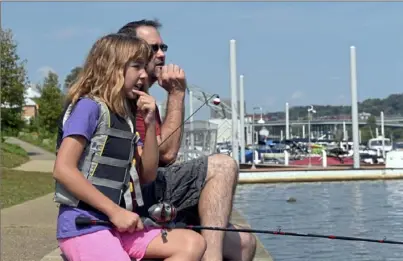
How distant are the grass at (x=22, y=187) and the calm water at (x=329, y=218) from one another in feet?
11.6

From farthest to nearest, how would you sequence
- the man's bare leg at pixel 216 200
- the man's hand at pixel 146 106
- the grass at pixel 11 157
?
1. the grass at pixel 11 157
2. the man's bare leg at pixel 216 200
3. the man's hand at pixel 146 106

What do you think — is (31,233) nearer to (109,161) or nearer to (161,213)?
(161,213)

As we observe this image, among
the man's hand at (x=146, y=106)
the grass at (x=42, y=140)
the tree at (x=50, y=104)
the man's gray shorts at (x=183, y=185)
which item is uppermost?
the tree at (x=50, y=104)

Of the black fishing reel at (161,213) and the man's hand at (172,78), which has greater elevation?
the man's hand at (172,78)

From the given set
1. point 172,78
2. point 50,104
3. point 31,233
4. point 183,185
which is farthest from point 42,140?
point 183,185

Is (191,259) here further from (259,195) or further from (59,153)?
(259,195)

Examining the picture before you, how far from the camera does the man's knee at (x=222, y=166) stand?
423 cm

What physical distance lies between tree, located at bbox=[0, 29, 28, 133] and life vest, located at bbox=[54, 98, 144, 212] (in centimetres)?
2676

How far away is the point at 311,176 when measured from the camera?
2141 cm

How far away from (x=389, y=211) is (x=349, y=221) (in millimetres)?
1405

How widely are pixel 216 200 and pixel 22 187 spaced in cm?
1270

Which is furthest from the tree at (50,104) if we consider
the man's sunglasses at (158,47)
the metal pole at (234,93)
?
the man's sunglasses at (158,47)

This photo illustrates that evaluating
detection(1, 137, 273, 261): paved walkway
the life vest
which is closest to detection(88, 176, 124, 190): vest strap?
the life vest

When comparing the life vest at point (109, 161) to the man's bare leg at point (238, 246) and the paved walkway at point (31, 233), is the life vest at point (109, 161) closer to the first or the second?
the man's bare leg at point (238, 246)
